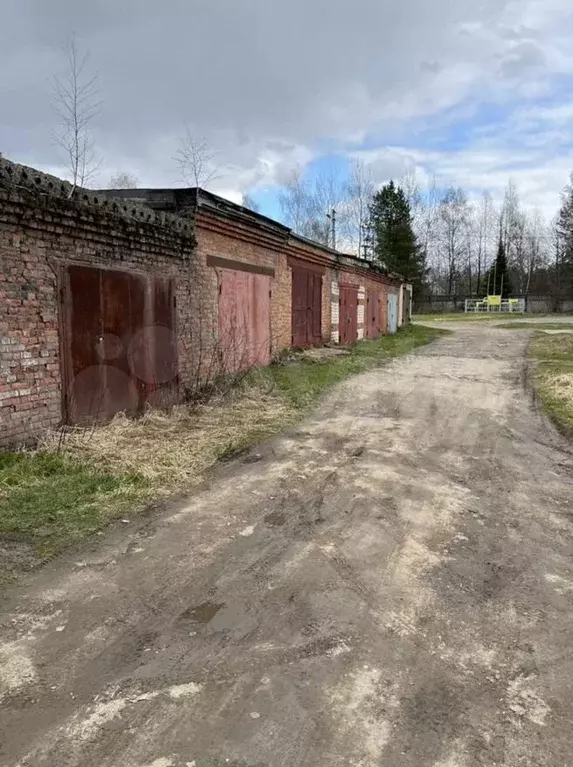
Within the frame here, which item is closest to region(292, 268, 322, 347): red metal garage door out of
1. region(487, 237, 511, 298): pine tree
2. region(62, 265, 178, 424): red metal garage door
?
region(62, 265, 178, 424): red metal garage door

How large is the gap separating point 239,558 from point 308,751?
172cm

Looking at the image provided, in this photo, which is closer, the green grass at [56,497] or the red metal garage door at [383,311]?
the green grass at [56,497]

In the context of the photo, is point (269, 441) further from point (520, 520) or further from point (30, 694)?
point (30, 694)

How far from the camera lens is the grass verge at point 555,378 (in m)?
8.44

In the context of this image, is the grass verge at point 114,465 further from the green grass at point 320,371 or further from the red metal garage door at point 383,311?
the red metal garage door at point 383,311

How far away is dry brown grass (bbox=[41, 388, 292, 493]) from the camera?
18.2 ft

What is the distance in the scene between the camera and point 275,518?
4492 millimetres

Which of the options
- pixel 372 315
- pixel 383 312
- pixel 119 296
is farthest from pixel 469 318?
pixel 119 296

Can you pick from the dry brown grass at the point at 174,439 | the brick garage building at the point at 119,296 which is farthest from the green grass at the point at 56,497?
the brick garage building at the point at 119,296

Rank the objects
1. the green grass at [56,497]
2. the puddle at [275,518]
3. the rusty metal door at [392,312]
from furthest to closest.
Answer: the rusty metal door at [392,312], the puddle at [275,518], the green grass at [56,497]

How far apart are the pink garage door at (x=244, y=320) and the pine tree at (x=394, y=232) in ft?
130

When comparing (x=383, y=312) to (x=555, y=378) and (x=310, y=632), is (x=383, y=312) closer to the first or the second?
(x=555, y=378)

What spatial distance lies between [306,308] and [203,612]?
41.8ft

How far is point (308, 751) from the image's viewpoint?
2133mm
